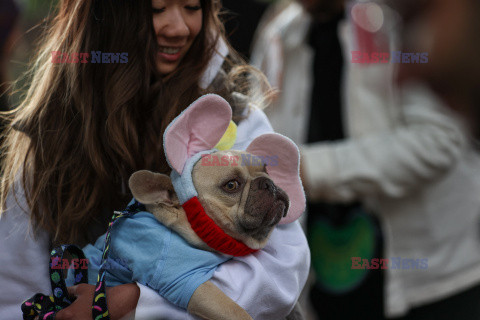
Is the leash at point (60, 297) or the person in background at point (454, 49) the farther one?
the leash at point (60, 297)

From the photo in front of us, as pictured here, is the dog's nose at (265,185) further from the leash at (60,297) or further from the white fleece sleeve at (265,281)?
the leash at (60,297)

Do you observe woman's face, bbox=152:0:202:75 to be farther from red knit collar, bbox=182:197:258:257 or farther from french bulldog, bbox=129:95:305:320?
red knit collar, bbox=182:197:258:257

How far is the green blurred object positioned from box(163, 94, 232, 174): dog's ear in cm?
159

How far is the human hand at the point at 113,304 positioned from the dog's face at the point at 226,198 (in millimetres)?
215

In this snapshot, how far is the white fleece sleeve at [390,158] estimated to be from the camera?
8.91ft

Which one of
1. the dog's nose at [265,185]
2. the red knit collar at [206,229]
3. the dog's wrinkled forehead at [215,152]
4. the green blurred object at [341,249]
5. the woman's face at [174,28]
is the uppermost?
the woman's face at [174,28]

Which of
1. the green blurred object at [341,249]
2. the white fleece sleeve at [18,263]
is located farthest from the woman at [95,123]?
the green blurred object at [341,249]

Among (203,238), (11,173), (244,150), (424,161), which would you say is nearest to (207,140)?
(244,150)

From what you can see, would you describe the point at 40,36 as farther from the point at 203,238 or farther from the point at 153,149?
the point at 203,238

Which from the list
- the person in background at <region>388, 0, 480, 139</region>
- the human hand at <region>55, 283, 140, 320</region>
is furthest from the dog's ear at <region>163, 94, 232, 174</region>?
the person in background at <region>388, 0, 480, 139</region>

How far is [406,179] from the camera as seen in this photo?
2791 mm

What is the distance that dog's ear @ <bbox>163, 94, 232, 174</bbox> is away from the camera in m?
1.57

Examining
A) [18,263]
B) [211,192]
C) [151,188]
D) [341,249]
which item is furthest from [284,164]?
[341,249]

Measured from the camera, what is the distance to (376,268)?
2.98m
